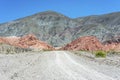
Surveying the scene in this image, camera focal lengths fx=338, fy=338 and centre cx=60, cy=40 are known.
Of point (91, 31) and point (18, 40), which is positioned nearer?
point (18, 40)

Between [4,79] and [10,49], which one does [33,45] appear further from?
[4,79]

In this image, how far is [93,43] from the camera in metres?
105

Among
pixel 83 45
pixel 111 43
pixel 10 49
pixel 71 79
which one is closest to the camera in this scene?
pixel 71 79

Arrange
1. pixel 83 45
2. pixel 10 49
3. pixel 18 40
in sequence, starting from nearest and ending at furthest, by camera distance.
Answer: pixel 10 49
pixel 83 45
pixel 18 40

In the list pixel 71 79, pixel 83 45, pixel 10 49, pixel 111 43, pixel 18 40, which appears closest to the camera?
pixel 71 79

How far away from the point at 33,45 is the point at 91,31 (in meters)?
97.3

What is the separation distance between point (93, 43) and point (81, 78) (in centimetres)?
8897

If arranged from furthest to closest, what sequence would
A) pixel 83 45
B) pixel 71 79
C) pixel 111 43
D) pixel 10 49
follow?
pixel 111 43 → pixel 83 45 → pixel 10 49 → pixel 71 79

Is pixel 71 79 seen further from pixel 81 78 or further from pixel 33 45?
pixel 33 45

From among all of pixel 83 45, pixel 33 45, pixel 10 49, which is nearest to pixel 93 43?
pixel 83 45

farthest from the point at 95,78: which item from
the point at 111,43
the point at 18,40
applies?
the point at 111,43

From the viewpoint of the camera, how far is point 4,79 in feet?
58.6

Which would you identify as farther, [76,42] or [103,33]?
[103,33]

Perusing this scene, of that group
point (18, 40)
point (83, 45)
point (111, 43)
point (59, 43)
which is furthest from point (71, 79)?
point (59, 43)
